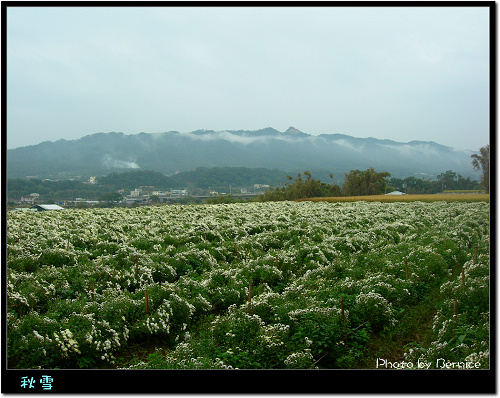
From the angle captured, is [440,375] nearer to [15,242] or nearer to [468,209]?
[468,209]

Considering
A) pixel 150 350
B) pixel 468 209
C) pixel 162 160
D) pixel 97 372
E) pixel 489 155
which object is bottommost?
pixel 150 350

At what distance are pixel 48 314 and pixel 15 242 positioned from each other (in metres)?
5.23

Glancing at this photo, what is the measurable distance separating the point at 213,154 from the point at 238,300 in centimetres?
1224

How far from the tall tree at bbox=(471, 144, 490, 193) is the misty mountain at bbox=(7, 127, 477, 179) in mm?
262

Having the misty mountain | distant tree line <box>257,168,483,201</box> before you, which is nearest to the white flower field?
distant tree line <box>257,168,483,201</box>

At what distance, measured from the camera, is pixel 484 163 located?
5938mm

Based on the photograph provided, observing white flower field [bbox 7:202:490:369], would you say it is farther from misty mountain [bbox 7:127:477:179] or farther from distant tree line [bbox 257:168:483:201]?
misty mountain [bbox 7:127:477:179]

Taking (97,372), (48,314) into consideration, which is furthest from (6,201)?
(97,372)

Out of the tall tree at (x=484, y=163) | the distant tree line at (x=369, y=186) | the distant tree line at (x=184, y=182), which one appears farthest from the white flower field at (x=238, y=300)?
the distant tree line at (x=369, y=186)

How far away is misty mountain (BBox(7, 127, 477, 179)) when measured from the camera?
7.53 metres

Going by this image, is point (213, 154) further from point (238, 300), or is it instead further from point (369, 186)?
point (369, 186)

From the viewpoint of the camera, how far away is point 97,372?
4668 mm

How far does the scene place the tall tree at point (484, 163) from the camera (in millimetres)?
5702

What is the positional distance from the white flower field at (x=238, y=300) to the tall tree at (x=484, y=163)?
44 cm
